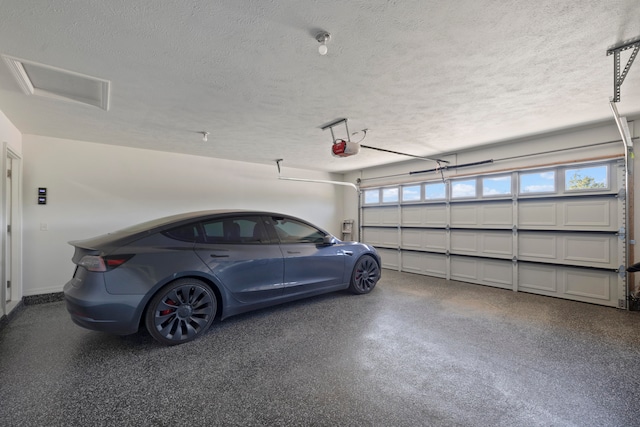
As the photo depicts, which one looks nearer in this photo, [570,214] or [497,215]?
[570,214]

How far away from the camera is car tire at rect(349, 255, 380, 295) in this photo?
13.3 ft

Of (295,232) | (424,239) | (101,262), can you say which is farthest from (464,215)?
(101,262)

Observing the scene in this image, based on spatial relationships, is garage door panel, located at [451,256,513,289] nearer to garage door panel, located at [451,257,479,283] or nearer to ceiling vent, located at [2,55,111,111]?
garage door panel, located at [451,257,479,283]

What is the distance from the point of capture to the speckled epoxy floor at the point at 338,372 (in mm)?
1600

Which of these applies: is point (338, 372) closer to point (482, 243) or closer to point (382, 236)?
point (482, 243)

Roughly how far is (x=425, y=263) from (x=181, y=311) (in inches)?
185

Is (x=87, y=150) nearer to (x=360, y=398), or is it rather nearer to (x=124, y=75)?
(x=124, y=75)

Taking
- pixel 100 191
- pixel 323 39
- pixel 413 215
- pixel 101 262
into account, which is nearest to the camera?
pixel 323 39

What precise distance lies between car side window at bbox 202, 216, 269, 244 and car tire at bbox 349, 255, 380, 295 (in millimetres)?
1605

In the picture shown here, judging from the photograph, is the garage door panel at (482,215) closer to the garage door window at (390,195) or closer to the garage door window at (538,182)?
the garage door window at (538,182)

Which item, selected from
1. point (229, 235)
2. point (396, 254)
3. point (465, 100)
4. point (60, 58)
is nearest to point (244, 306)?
point (229, 235)

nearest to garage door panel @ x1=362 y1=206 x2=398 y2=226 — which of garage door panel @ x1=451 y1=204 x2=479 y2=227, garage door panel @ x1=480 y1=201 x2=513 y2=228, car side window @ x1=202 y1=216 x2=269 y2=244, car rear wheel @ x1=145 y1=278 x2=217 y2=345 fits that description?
garage door panel @ x1=451 y1=204 x2=479 y2=227

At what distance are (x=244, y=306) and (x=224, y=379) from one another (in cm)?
100

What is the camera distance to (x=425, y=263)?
220 inches
